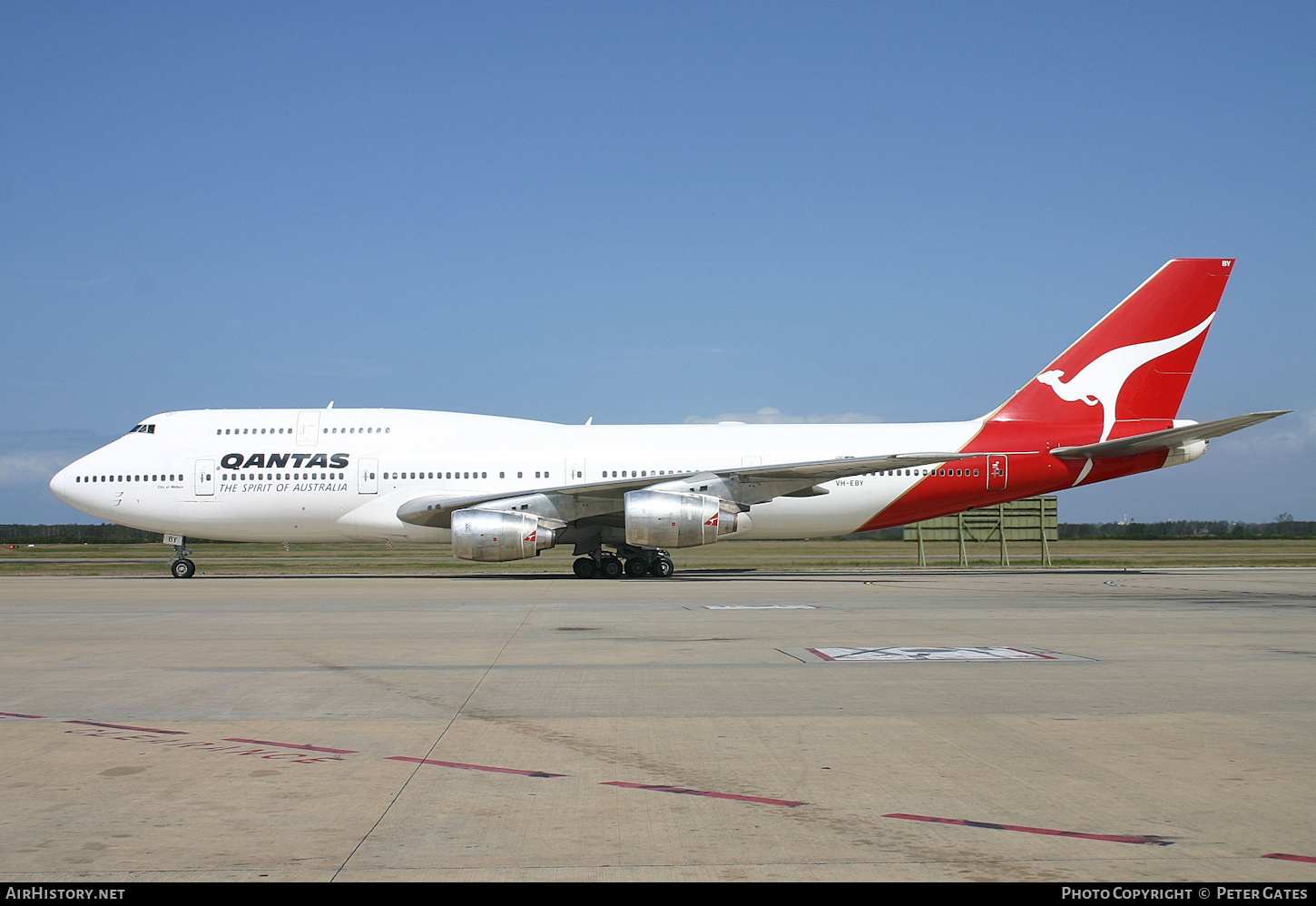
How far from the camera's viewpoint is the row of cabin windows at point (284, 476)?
82.6 ft

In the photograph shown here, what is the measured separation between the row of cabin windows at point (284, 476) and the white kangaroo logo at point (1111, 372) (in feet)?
61.4

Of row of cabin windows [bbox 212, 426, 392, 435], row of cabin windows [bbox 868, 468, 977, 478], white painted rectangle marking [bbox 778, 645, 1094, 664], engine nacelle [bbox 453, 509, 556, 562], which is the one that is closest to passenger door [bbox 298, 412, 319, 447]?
row of cabin windows [bbox 212, 426, 392, 435]

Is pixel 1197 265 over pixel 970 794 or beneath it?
over

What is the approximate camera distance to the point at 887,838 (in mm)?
4266

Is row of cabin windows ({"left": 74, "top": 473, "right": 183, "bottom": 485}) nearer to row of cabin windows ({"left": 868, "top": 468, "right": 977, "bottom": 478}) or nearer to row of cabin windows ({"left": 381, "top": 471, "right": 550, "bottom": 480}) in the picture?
row of cabin windows ({"left": 381, "top": 471, "right": 550, "bottom": 480})

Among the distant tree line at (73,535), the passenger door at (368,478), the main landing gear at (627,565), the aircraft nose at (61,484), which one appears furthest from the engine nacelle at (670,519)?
the distant tree line at (73,535)

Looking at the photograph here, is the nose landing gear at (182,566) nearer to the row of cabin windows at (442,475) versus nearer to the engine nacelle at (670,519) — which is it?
the row of cabin windows at (442,475)

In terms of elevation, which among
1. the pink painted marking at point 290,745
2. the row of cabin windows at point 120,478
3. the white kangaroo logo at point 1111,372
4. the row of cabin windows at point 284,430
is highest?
the white kangaroo logo at point 1111,372

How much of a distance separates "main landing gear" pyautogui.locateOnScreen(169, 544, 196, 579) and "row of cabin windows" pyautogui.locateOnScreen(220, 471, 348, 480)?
255 centimetres

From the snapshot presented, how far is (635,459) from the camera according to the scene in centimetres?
2547

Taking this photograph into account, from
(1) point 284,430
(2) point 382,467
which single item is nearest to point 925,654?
(2) point 382,467

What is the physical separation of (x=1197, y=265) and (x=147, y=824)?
26.7 metres
